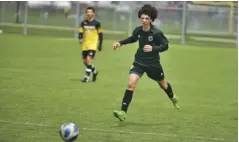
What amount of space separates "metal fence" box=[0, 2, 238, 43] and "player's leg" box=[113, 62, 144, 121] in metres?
23.7

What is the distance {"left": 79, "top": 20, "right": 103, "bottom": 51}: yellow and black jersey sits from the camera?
15.7 meters

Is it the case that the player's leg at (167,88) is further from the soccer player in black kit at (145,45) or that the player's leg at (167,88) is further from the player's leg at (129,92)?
the player's leg at (129,92)

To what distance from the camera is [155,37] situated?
33.4 feet

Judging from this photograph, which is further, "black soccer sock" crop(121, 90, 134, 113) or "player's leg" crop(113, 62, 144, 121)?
"black soccer sock" crop(121, 90, 134, 113)

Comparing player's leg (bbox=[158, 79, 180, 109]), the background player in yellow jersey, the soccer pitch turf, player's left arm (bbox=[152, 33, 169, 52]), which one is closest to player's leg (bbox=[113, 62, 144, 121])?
the soccer pitch turf

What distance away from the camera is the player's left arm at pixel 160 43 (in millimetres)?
9961

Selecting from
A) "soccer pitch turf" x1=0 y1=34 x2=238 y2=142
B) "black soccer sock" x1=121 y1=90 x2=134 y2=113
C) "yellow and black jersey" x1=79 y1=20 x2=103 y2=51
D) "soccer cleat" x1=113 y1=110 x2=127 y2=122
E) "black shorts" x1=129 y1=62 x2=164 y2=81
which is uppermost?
"yellow and black jersey" x1=79 y1=20 x2=103 y2=51

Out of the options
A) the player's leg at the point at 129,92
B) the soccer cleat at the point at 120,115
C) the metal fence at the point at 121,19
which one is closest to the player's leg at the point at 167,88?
the player's leg at the point at 129,92

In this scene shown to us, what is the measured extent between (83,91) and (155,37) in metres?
3.83

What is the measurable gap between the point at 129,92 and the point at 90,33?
605cm

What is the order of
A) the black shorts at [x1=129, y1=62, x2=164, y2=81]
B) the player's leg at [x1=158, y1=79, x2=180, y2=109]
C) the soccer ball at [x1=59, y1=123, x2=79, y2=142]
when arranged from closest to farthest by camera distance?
the soccer ball at [x1=59, y1=123, x2=79, y2=142]
the black shorts at [x1=129, y1=62, x2=164, y2=81]
the player's leg at [x1=158, y1=79, x2=180, y2=109]

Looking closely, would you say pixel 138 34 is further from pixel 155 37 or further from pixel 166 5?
pixel 166 5

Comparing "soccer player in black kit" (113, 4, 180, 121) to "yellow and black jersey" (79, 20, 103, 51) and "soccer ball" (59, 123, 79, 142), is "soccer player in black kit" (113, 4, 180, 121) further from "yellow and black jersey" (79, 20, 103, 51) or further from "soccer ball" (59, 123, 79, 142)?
"yellow and black jersey" (79, 20, 103, 51)

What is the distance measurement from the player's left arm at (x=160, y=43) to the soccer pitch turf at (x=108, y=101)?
117 cm
